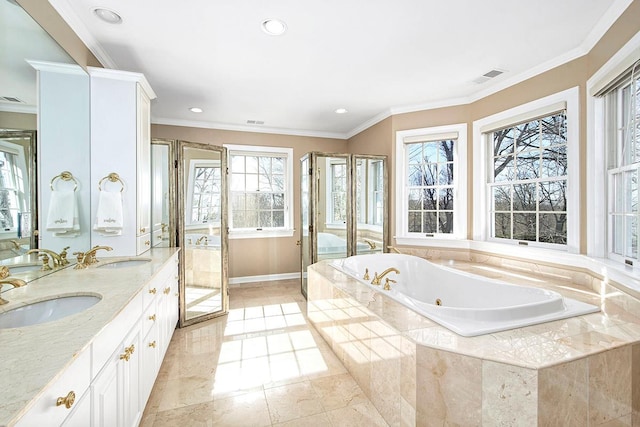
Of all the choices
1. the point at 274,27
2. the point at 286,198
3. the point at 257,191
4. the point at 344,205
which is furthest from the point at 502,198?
the point at 257,191

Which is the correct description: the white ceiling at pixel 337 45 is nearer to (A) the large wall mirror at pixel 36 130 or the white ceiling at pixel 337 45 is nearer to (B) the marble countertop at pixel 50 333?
(A) the large wall mirror at pixel 36 130

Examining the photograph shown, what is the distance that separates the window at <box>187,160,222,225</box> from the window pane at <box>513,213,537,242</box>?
10.1 ft

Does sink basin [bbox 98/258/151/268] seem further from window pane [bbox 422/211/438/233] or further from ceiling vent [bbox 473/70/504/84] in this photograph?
ceiling vent [bbox 473/70/504/84]

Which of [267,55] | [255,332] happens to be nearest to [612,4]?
[267,55]

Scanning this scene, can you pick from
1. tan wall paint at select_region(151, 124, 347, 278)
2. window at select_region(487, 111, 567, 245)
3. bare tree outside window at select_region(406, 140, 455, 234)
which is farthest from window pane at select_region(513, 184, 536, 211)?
tan wall paint at select_region(151, 124, 347, 278)

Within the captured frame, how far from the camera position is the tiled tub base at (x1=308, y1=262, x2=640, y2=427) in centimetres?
122

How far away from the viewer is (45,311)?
1.29 metres

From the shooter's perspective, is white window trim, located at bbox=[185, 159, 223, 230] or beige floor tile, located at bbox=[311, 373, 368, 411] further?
white window trim, located at bbox=[185, 159, 223, 230]

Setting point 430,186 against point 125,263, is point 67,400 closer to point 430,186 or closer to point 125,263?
point 125,263

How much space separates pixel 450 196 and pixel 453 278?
1200 millimetres

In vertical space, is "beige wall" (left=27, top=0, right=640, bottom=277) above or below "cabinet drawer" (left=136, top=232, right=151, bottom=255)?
above

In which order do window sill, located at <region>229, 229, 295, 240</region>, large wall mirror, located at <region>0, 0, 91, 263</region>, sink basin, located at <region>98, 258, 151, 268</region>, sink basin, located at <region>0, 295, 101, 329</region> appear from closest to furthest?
sink basin, located at <region>0, 295, 101, 329</region> → large wall mirror, located at <region>0, 0, 91, 263</region> → sink basin, located at <region>98, 258, 151, 268</region> → window sill, located at <region>229, 229, 295, 240</region>

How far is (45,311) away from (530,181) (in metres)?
3.58

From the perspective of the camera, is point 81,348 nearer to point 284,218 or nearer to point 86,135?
point 86,135
